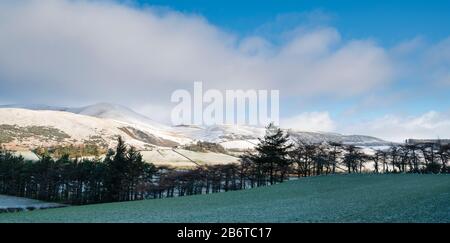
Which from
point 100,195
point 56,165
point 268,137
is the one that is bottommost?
point 100,195

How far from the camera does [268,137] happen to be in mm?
73125

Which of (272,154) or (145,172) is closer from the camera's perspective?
(272,154)

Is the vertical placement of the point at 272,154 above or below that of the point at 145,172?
above

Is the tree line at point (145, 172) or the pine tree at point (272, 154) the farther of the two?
the tree line at point (145, 172)

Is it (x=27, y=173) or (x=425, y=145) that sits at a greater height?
(x=425, y=145)

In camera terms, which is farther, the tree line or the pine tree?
the tree line
